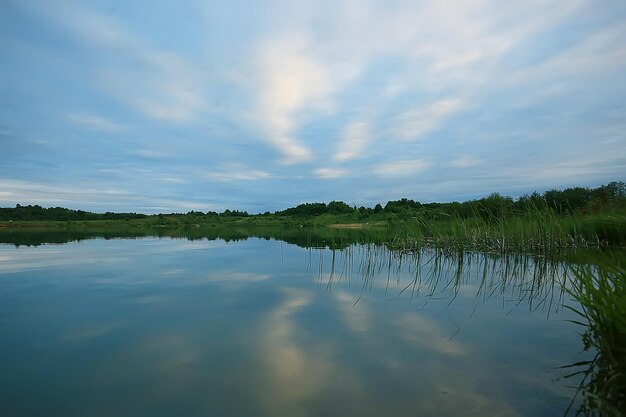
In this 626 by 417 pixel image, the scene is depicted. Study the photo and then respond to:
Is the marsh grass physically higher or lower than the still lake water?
higher

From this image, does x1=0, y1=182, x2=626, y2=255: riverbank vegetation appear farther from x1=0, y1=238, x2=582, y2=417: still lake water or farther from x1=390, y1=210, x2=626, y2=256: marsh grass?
x1=0, y1=238, x2=582, y2=417: still lake water

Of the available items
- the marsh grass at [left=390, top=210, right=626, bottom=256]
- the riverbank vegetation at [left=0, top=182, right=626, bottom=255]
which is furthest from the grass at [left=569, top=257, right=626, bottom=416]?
the marsh grass at [left=390, top=210, right=626, bottom=256]

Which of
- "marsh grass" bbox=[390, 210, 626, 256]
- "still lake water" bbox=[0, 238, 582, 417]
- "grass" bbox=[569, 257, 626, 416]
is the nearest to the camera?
"grass" bbox=[569, 257, 626, 416]

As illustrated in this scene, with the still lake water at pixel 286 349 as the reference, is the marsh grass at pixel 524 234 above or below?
above

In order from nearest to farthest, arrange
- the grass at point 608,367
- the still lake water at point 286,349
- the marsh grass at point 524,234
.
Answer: the grass at point 608,367 → the still lake water at point 286,349 → the marsh grass at point 524,234

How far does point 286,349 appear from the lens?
398cm

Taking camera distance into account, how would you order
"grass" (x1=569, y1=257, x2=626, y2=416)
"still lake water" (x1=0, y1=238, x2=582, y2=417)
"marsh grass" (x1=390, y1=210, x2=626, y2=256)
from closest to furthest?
"grass" (x1=569, y1=257, x2=626, y2=416) < "still lake water" (x1=0, y1=238, x2=582, y2=417) < "marsh grass" (x1=390, y1=210, x2=626, y2=256)

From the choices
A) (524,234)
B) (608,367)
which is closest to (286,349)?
(608,367)

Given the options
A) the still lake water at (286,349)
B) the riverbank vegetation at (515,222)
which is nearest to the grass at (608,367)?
the still lake water at (286,349)

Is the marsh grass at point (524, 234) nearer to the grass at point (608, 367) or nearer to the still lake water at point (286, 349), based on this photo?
the still lake water at point (286, 349)

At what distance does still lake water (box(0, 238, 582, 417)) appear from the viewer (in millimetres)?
2797

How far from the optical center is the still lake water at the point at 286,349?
2.80 m

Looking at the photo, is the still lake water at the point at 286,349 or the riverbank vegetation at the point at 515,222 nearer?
the still lake water at the point at 286,349

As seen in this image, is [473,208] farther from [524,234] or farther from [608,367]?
[608,367]
